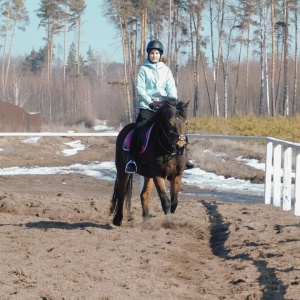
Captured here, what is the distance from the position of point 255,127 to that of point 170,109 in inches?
917

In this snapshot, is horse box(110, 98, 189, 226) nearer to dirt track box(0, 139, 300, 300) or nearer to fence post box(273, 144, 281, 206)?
dirt track box(0, 139, 300, 300)

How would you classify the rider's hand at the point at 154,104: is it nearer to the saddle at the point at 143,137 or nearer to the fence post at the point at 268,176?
the saddle at the point at 143,137

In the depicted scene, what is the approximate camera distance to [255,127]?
3222cm

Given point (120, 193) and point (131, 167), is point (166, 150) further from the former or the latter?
point (120, 193)

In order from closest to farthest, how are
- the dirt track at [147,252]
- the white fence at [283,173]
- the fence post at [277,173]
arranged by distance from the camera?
the dirt track at [147,252] → the white fence at [283,173] → the fence post at [277,173]

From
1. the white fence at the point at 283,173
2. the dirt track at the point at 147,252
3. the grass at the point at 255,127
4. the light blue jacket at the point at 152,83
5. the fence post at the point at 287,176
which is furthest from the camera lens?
the grass at the point at 255,127

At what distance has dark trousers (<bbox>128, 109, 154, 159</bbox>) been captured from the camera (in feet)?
32.6

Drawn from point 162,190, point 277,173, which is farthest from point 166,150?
point 277,173

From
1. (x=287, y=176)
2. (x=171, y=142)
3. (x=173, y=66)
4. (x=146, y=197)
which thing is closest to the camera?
(x=171, y=142)

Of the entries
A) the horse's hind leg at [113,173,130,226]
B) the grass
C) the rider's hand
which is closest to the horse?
the rider's hand

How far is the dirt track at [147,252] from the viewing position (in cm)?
596

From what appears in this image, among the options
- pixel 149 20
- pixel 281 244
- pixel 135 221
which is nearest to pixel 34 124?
pixel 149 20

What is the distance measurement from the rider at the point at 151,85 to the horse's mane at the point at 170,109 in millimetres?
348

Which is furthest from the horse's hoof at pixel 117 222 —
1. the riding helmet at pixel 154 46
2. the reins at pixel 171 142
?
the riding helmet at pixel 154 46
